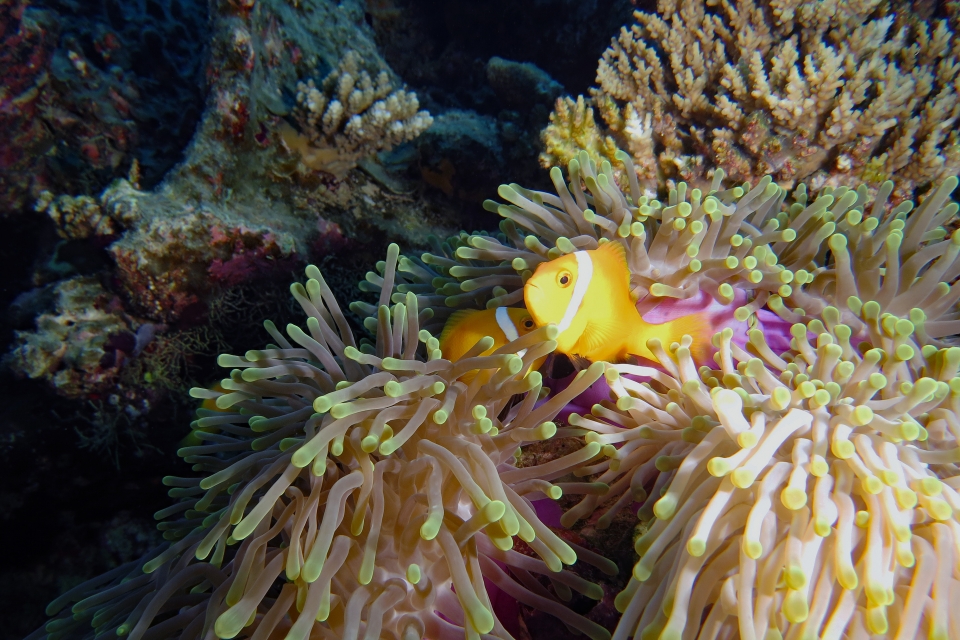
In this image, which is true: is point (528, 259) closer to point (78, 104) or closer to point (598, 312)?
point (598, 312)

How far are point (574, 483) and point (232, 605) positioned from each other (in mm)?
849

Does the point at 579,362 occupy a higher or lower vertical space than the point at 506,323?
lower

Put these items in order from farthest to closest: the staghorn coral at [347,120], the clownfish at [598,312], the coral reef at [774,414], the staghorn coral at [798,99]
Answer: the staghorn coral at [347,120], the staghorn coral at [798,99], the clownfish at [598,312], the coral reef at [774,414]

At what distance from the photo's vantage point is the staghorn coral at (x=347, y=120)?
2.96 m

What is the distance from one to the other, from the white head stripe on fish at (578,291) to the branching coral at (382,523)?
14 centimetres

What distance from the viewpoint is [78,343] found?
8.80ft

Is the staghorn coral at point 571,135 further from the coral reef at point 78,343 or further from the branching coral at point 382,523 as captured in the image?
the coral reef at point 78,343

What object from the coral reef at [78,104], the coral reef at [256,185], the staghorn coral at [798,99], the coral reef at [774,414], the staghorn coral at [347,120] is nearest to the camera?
the coral reef at [774,414]

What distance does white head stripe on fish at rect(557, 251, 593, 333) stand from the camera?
4.62 feet

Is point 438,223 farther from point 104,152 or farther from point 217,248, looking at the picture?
point 104,152

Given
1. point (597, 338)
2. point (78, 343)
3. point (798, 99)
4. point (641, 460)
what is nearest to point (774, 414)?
point (641, 460)

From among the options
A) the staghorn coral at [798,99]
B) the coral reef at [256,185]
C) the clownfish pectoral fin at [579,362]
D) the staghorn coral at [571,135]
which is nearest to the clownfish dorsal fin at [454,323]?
the clownfish pectoral fin at [579,362]

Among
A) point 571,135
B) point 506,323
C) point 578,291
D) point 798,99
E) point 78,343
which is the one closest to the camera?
point 578,291

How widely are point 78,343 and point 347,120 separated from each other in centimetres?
183
